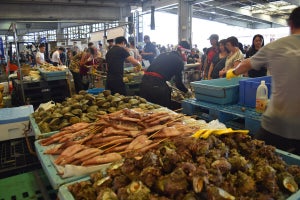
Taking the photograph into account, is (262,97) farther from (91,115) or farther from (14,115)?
(14,115)

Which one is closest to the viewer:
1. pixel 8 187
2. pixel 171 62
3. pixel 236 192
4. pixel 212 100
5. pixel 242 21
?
pixel 236 192

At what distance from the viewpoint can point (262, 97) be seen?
2.79m

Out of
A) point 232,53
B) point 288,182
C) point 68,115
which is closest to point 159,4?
point 232,53

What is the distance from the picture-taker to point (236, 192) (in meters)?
1.21

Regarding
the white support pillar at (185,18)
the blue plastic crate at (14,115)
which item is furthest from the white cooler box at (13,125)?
the white support pillar at (185,18)

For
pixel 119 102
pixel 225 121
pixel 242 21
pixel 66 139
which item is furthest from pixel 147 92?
pixel 242 21

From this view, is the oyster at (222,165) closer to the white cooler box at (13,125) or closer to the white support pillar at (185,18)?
the white cooler box at (13,125)

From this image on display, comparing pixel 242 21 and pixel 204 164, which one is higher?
pixel 242 21

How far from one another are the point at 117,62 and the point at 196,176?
3.94 meters

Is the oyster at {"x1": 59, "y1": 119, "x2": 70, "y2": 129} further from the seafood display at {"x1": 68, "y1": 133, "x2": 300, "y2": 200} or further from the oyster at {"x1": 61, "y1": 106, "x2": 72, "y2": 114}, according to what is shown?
the seafood display at {"x1": 68, "y1": 133, "x2": 300, "y2": 200}

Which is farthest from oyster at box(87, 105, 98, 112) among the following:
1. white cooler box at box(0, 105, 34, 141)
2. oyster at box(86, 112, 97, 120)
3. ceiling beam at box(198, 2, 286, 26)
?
ceiling beam at box(198, 2, 286, 26)

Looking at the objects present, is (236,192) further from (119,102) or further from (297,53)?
(119,102)

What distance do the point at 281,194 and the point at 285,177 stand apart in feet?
0.28

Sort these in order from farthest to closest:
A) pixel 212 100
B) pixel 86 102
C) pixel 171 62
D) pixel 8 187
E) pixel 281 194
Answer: pixel 171 62 < pixel 212 100 < pixel 86 102 < pixel 8 187 < pixel 281 194
